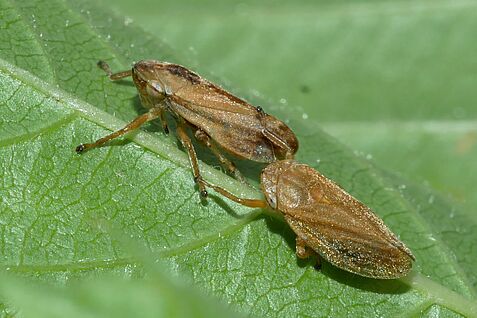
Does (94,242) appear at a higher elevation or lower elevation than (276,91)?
lower

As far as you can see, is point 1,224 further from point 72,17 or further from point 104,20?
point 104,20

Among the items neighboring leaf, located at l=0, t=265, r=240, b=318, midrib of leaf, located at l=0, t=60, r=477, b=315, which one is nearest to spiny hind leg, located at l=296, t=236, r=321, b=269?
midrib of leaf, located at l=0, t=60, r=477, b=315

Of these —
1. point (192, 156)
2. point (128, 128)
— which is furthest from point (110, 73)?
point (192, 156)

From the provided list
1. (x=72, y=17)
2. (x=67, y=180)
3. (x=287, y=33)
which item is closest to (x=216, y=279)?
(x=67, y=180)

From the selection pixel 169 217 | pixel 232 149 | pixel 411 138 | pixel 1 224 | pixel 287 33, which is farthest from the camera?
pixel 287 33

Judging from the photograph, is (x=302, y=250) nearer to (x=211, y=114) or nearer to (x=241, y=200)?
(x=241, y=200)

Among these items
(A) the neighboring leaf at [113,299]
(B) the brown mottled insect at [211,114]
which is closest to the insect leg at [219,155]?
(B) the brown mottled insect at [211,114]

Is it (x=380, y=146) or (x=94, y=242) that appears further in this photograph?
(x=380, y=146)
